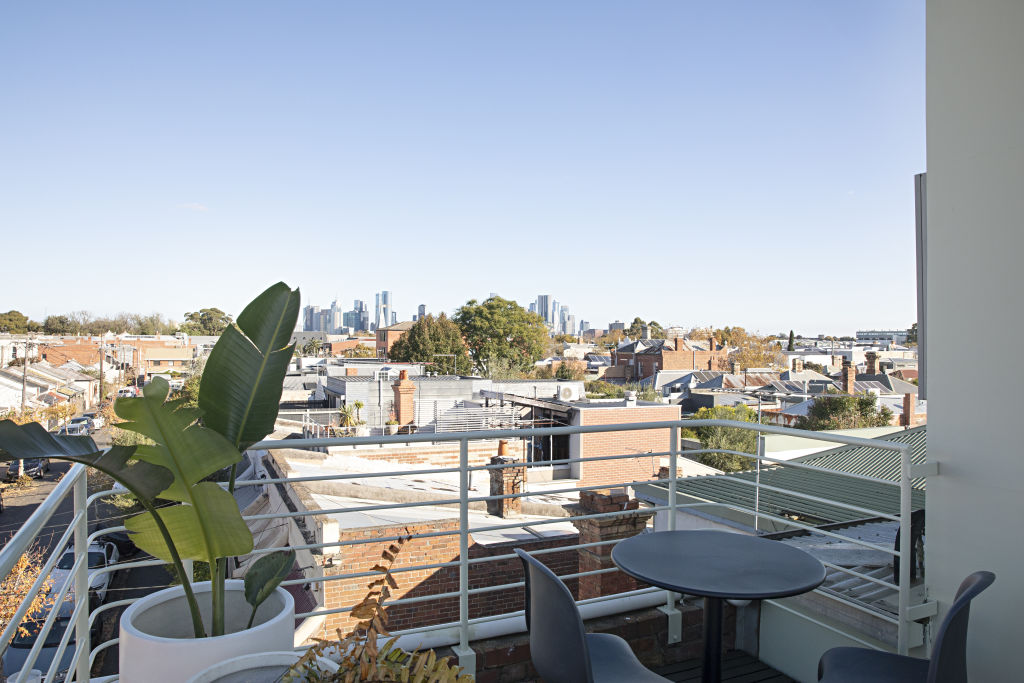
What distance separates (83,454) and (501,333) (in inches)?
1903

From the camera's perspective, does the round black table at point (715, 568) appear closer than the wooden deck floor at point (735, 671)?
Yes

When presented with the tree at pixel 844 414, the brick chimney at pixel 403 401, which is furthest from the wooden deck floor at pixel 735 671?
the tree at pixel 844 414

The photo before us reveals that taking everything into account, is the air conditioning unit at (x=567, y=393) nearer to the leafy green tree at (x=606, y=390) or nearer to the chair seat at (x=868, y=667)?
the leafy green tree at (x=606, y=390)

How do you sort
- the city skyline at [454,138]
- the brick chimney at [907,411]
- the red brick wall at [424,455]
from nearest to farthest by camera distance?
the city skyline at [454,138], the red brick wall at [424,455], the brick chimney at [907,411]

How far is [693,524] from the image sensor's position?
30.5ft

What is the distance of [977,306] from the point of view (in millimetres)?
2363

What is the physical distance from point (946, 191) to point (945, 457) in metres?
1.10

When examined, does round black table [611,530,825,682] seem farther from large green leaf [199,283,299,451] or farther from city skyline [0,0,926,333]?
city skyline [0,0,926,333]

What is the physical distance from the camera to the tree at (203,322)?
9619 centimetres

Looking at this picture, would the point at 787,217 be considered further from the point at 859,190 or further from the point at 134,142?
the point at 134,142

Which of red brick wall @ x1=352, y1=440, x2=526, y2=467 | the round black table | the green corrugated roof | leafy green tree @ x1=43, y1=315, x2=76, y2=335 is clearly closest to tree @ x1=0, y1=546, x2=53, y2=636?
the round black table

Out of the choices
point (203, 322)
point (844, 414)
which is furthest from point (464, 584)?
point (203, 322)

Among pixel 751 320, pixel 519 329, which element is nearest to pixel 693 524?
pixel 519 329

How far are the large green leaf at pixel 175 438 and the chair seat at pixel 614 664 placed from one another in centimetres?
124
